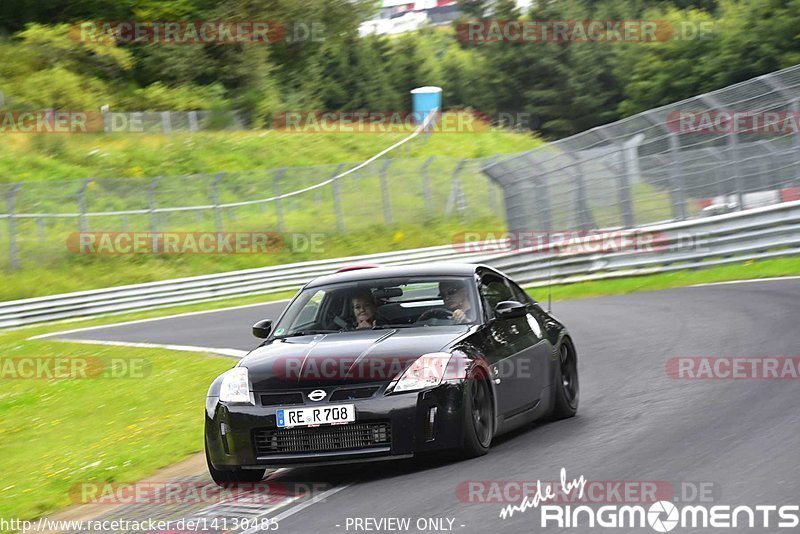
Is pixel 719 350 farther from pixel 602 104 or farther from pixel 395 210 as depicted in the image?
pixel 602 104

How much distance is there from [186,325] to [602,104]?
205 feet

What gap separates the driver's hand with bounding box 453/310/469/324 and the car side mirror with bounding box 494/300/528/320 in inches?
8.9

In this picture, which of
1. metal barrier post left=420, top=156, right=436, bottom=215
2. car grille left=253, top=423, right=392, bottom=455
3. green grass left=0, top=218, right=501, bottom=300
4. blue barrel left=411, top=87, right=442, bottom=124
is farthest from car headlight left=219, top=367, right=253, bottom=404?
blue barrel left=411, top=87, right=442, bottom=124

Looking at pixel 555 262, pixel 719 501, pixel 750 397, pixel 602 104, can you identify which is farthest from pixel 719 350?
pixel 602 104

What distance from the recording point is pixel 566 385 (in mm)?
9930

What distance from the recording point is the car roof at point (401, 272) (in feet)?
30.3

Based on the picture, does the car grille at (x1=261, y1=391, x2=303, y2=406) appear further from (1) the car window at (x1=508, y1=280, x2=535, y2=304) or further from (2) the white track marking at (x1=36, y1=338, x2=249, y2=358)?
(2) the white track marking at (x1=36, y1=338, x2=249, y2=358)

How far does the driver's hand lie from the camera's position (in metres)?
8.88

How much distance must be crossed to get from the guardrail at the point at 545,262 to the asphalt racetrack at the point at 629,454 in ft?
14.2

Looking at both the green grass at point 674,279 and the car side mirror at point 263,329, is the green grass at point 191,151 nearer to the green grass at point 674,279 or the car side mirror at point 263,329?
the green grass at point 674,279

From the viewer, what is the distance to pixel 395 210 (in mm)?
39438

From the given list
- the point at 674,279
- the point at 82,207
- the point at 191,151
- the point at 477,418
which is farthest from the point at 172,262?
the point at 477,418

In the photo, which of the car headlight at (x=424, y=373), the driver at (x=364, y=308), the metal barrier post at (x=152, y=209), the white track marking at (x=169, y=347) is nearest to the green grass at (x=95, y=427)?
the white track marking at (x=169, y=347)

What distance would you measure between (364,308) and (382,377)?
1.27 meters
